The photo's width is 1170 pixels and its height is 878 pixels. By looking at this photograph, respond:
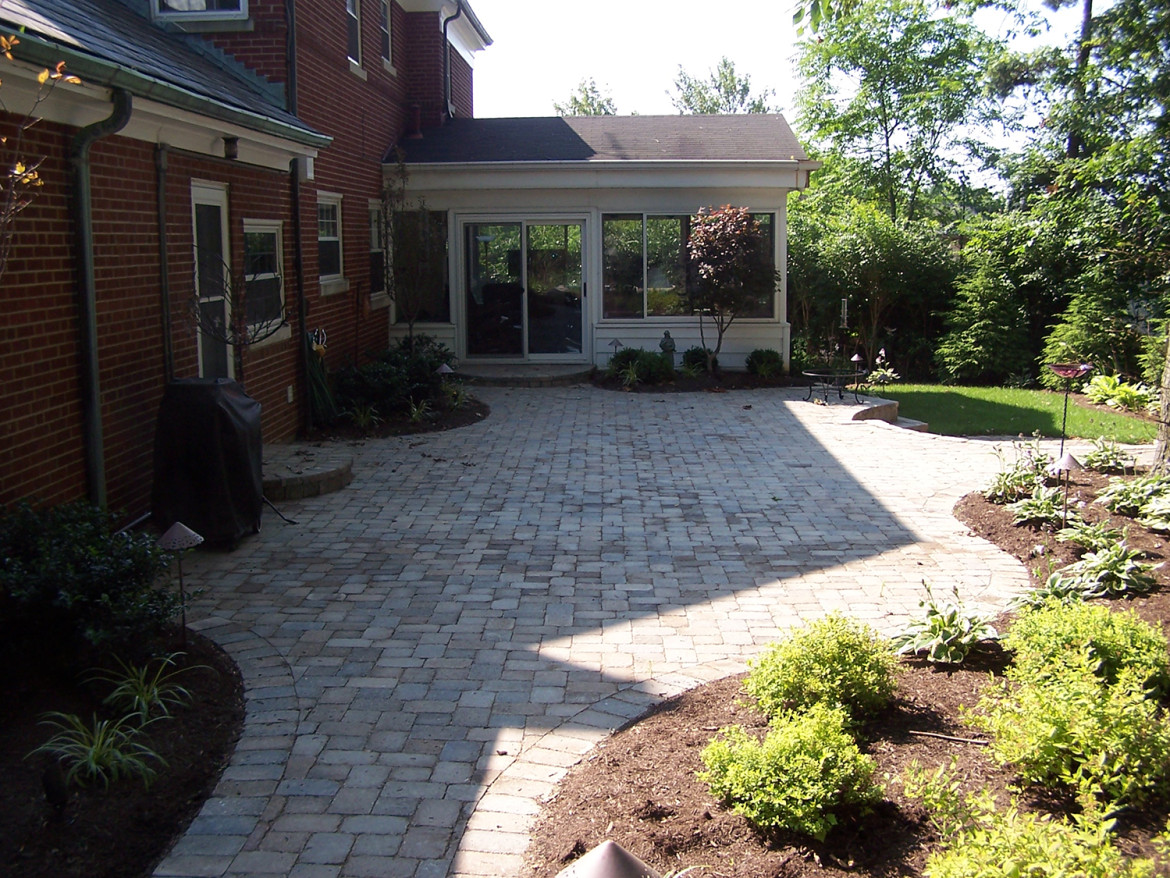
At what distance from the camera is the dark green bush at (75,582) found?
438 cm

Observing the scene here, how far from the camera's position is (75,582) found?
14.7 feet

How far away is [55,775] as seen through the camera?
3.53 metres

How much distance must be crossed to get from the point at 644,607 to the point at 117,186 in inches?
185

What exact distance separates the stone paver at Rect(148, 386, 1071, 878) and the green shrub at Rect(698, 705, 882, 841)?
781 millimetres

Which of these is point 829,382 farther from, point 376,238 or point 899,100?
point 899,100

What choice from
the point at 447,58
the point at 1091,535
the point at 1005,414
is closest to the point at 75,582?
the point at 1091,535

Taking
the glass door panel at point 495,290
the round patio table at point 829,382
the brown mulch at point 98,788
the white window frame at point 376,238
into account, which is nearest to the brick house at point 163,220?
the white window frame at point 376,238

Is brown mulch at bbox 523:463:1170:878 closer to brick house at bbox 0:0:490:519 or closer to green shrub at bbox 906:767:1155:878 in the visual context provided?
green shrub at bbox 906:767:1155:878

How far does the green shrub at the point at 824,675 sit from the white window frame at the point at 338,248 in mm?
9442

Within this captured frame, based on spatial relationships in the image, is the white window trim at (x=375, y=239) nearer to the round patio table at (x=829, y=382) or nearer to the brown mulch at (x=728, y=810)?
the round patio table at (x=829, y=382)

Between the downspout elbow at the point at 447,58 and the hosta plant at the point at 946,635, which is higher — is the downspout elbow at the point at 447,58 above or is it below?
above

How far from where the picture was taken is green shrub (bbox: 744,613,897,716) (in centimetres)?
418

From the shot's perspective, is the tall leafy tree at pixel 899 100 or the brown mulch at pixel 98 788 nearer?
the brown mulch at pixel 98 788

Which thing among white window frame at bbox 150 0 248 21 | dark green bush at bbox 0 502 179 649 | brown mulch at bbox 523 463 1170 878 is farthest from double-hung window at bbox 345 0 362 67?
brown mulch at bbox 523 463 1170 878
